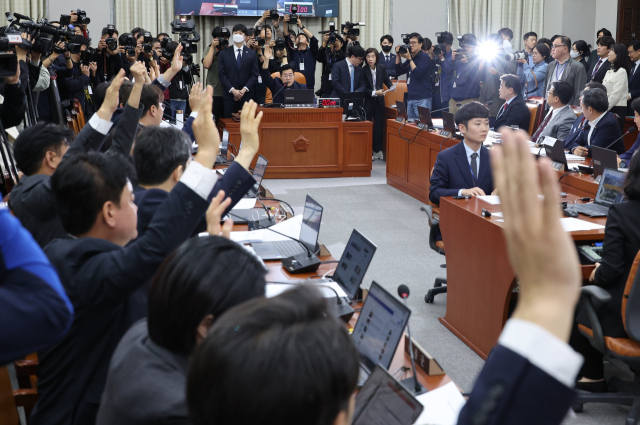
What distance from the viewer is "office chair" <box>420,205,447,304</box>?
3820 mm

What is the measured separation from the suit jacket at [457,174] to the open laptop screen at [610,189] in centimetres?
66

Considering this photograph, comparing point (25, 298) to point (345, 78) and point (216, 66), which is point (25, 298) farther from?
point (345, 78)

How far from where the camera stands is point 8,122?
3.71 metres

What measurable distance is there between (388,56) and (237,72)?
325 centimetres

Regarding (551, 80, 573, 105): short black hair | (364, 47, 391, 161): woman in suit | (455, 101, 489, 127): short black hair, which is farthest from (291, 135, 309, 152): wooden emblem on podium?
(455, 101, 489, 127): short black hair

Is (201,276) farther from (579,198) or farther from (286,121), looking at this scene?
(286,121)

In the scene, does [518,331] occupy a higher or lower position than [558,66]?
lower

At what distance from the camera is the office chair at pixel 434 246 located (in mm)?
3820

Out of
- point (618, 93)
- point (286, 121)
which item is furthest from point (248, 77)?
point (618, 93)

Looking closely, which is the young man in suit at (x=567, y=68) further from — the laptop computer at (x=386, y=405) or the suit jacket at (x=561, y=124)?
the laptop computer at (x=386, y=405)

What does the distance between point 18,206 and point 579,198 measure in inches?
116

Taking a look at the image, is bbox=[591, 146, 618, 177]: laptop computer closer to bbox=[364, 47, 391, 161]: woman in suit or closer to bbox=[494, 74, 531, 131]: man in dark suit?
bbox=[494, 74, 531, 131]: man in dark suit

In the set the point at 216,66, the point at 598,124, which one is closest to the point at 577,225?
the point at 598,124

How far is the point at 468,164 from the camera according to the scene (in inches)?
155
